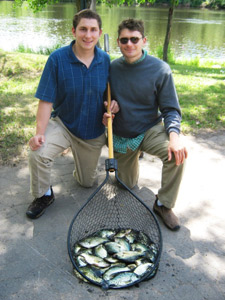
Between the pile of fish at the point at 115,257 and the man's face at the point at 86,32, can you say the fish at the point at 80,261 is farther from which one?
the man's face at the point at 86,32

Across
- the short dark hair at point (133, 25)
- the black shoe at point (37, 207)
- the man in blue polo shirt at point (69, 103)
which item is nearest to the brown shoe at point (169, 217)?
the man in blue polo shirt at point (69, 103)

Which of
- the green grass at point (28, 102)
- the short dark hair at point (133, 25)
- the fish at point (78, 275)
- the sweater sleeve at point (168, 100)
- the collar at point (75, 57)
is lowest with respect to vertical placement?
the fish at point (78, 275)

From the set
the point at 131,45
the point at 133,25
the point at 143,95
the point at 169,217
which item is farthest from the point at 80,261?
the point at 133,25

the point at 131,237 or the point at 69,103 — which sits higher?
the point at 69,103

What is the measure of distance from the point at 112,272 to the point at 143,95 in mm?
1573

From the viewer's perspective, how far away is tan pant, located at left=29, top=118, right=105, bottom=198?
259 cm

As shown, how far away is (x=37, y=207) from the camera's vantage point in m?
2.75

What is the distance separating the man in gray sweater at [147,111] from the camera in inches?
103

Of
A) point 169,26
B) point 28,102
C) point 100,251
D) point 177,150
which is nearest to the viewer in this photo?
point 100,251

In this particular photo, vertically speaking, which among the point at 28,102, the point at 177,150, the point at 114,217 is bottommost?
the point at 114,217

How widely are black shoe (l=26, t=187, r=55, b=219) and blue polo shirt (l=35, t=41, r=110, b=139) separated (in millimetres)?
715

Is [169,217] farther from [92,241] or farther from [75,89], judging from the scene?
[75,89]

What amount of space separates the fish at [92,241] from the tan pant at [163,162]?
68cm

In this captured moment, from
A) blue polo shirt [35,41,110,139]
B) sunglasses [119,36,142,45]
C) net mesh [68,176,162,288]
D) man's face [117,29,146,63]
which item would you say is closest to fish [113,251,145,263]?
net mesh [68,176,162,288]
